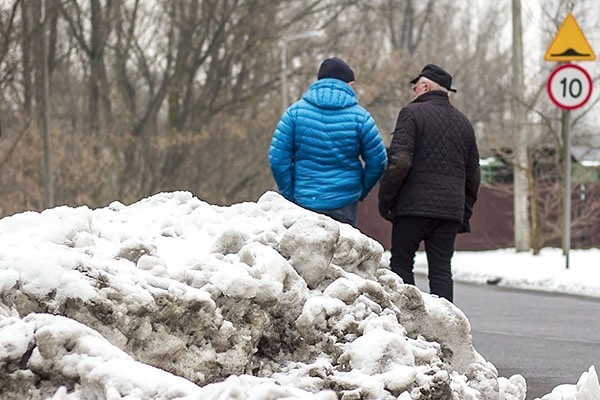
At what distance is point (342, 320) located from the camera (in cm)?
544

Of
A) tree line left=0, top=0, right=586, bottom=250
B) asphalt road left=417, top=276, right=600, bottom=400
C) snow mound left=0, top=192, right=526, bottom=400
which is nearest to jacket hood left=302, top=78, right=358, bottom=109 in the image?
asphalt road left=417, top=276, right=600, bottom=400

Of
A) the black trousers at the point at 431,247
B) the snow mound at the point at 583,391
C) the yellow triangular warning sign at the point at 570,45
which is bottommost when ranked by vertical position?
the snow mound at the point at 583,391

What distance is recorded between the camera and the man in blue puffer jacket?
8398mm

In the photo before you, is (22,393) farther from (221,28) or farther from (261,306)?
→ (221,28)

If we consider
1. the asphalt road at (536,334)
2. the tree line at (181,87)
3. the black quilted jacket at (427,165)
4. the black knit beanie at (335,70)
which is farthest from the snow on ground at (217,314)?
the tree line at (181,87)

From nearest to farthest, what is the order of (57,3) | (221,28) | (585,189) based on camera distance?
(57,3), (585,189), (221,28)

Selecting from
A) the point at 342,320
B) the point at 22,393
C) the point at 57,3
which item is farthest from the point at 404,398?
the point at 57,3

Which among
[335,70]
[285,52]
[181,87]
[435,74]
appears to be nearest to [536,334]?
[435,74]

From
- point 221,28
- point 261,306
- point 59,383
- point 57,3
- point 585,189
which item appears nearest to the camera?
point 59,383

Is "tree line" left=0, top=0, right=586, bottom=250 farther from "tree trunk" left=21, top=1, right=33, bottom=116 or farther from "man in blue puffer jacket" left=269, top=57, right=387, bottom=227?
"man in blue puffer jacket" left=269, top=57, right=387, bottom=227

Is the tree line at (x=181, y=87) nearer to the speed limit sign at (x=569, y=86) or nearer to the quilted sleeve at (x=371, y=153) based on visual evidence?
the speed limit sign at (x=569, y=86)

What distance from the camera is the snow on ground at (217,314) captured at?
4426mm

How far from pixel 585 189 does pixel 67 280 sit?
898 inches

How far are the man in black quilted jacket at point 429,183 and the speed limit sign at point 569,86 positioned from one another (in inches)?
368
